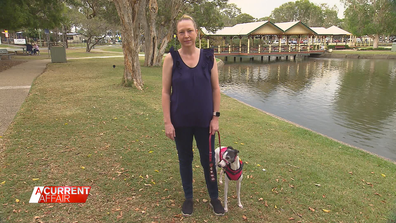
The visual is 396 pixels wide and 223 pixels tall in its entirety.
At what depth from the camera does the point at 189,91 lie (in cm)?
271

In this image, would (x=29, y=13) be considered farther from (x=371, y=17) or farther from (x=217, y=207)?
(x=371, y=17)

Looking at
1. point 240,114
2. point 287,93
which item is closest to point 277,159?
point 240,114

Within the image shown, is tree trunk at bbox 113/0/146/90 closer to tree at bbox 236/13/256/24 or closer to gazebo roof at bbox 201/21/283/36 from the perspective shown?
gazebo roof at bbox 201/21/283/36

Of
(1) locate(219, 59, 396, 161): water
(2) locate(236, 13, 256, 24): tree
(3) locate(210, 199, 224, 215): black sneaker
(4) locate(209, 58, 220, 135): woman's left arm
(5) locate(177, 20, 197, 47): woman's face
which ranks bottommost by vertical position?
(1) locate(219, 59, 396, 161): water

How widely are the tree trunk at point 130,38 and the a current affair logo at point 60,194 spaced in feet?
25.4

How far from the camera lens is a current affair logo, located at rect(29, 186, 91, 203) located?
3.47 m

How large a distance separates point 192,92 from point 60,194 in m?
Answer: 2.36

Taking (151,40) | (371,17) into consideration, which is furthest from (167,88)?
(371,17)

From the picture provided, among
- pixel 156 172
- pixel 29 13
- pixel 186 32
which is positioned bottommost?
pixel 156 172

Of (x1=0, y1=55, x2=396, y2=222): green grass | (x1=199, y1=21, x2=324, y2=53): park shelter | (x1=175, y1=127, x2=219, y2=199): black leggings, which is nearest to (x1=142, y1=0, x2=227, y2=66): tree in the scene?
(x1=199, y1=21, x2=324, y2=53): park shelter

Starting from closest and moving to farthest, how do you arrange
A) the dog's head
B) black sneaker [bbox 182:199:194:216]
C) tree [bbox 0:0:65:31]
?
the dog's head < black sneaker [bbox 182:199:194:216] < tree [bbox 0:0:65:31]

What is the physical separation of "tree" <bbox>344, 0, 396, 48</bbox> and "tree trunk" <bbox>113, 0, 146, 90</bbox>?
155 ft

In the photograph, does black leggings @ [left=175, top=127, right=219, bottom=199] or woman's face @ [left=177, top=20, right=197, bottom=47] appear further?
black leggings @ [left=175, top=127, right=219, bottom=199]

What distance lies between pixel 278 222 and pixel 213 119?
1514 millimetres
